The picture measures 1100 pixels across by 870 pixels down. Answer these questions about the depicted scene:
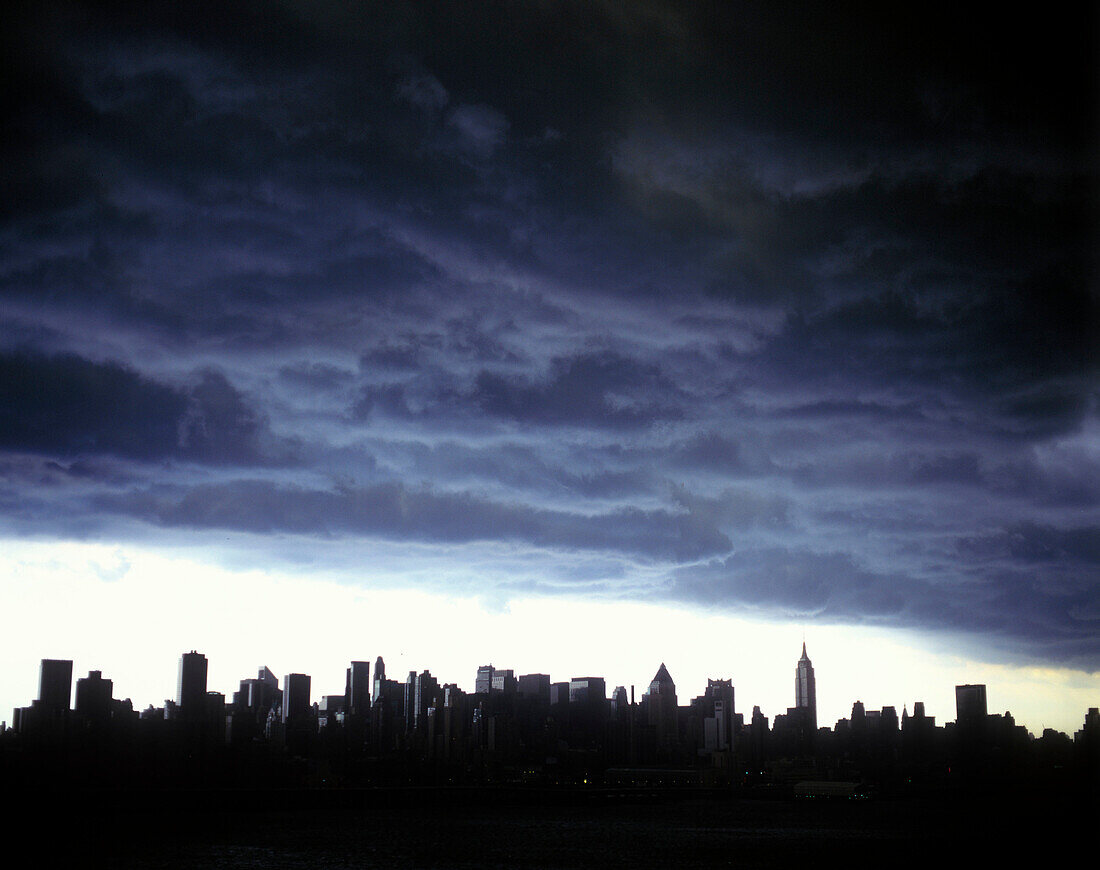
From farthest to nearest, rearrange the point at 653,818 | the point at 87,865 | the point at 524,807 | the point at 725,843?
the point at 524,807 < the point at 653,818 < the point at 725,843 < the point at 87,865

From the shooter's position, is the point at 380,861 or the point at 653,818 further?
the point at 653,818

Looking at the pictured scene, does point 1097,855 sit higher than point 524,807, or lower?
higher

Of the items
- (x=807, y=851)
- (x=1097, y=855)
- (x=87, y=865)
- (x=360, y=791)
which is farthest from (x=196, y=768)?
(x=1097, y=855)

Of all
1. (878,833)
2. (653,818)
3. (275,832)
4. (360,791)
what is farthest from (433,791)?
(878,833)

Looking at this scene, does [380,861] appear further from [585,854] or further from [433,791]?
[433,791]

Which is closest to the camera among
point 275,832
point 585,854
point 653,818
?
point 585,854

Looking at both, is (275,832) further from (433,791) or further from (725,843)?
(433,791)
